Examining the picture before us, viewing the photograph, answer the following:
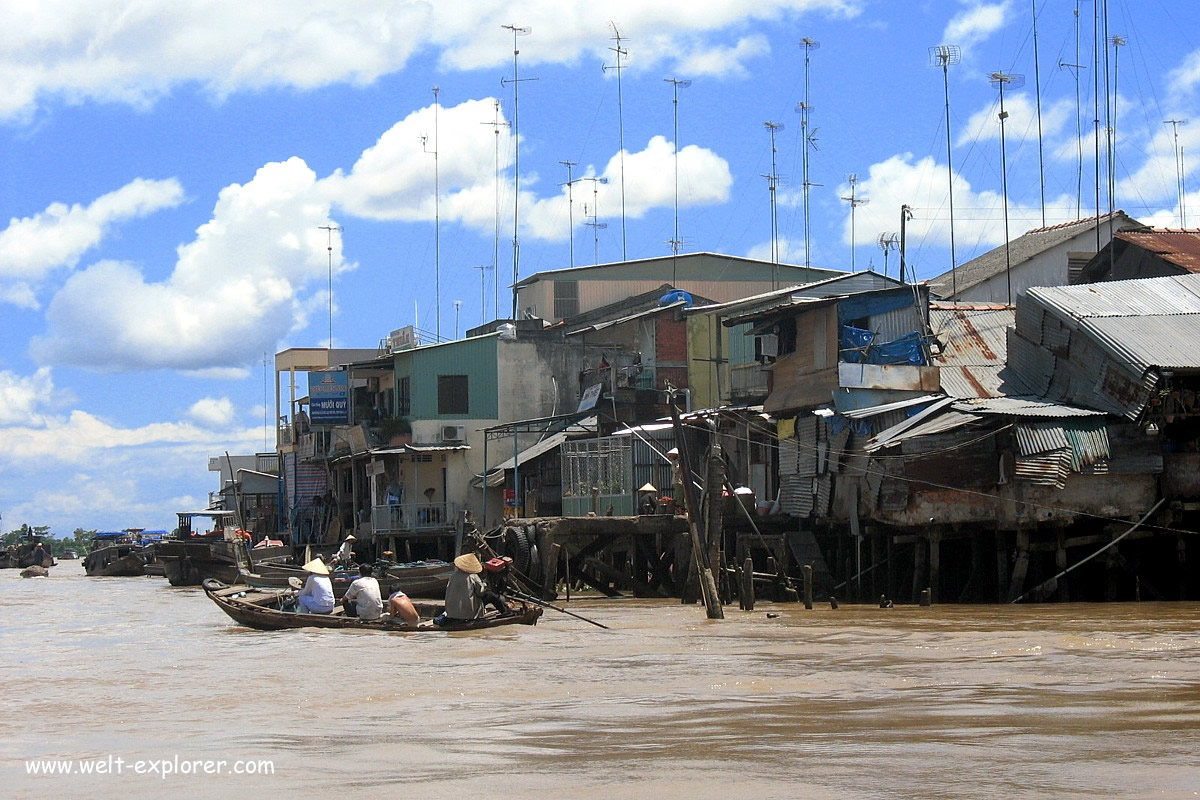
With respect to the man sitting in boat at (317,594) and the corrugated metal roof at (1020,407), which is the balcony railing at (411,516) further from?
the corrugated metal roof at (1020,407)

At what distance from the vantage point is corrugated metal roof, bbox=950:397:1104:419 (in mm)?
22777

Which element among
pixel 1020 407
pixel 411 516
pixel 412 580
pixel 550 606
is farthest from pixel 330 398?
pixel 1020 407

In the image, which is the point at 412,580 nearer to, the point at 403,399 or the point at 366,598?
the point at 366,598

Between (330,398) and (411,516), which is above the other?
(330,398)

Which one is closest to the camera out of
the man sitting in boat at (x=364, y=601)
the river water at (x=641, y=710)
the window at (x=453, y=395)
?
the river water at (x=641, y=710)

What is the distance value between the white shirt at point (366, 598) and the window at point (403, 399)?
71.8ft

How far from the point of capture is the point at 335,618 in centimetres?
2053

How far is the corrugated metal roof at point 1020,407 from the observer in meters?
22.8

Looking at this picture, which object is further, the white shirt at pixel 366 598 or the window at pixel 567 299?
the window at pixel 567 299

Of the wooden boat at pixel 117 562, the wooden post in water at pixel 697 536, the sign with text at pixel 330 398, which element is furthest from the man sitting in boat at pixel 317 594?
the wooden boat at pixel 117 562

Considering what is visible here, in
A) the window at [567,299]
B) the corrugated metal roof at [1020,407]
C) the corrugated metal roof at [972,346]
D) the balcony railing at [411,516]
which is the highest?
the window at [567,299]

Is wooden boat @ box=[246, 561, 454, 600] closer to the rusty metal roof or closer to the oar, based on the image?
the oar

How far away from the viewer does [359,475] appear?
4988cm

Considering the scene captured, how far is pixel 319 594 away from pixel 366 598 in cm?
100
